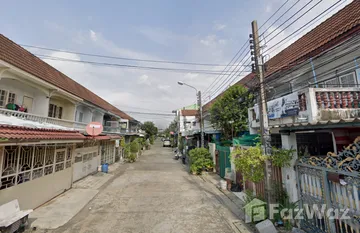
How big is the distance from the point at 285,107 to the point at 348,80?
223 centimetres

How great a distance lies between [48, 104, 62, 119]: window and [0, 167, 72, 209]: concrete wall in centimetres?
356

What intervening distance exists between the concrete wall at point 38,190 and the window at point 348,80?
38.3 feet

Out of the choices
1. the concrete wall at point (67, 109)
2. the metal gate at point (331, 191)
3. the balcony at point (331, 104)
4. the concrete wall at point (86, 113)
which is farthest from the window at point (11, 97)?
the metal gate at point (331, 191)

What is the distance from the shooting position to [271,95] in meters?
9.53

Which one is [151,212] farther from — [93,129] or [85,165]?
[85,165]

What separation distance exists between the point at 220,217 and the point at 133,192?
469 centimetres

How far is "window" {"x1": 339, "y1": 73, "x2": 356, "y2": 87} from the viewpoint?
589cm

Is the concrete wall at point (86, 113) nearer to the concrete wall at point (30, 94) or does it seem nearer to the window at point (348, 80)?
the concrete wall at point (30, 94)

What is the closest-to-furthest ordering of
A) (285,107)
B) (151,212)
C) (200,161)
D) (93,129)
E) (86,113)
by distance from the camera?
(151,212), (285,107), (93,129), (200,161), (86,113)

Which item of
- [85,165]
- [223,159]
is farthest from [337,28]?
[85,165]

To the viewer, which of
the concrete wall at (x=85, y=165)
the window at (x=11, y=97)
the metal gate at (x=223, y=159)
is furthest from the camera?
the concrete wall at (x=85, y=165)

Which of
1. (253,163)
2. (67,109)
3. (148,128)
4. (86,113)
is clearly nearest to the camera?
(253,163)

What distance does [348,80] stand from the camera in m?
6.13

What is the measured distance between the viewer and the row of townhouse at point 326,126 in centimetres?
345
